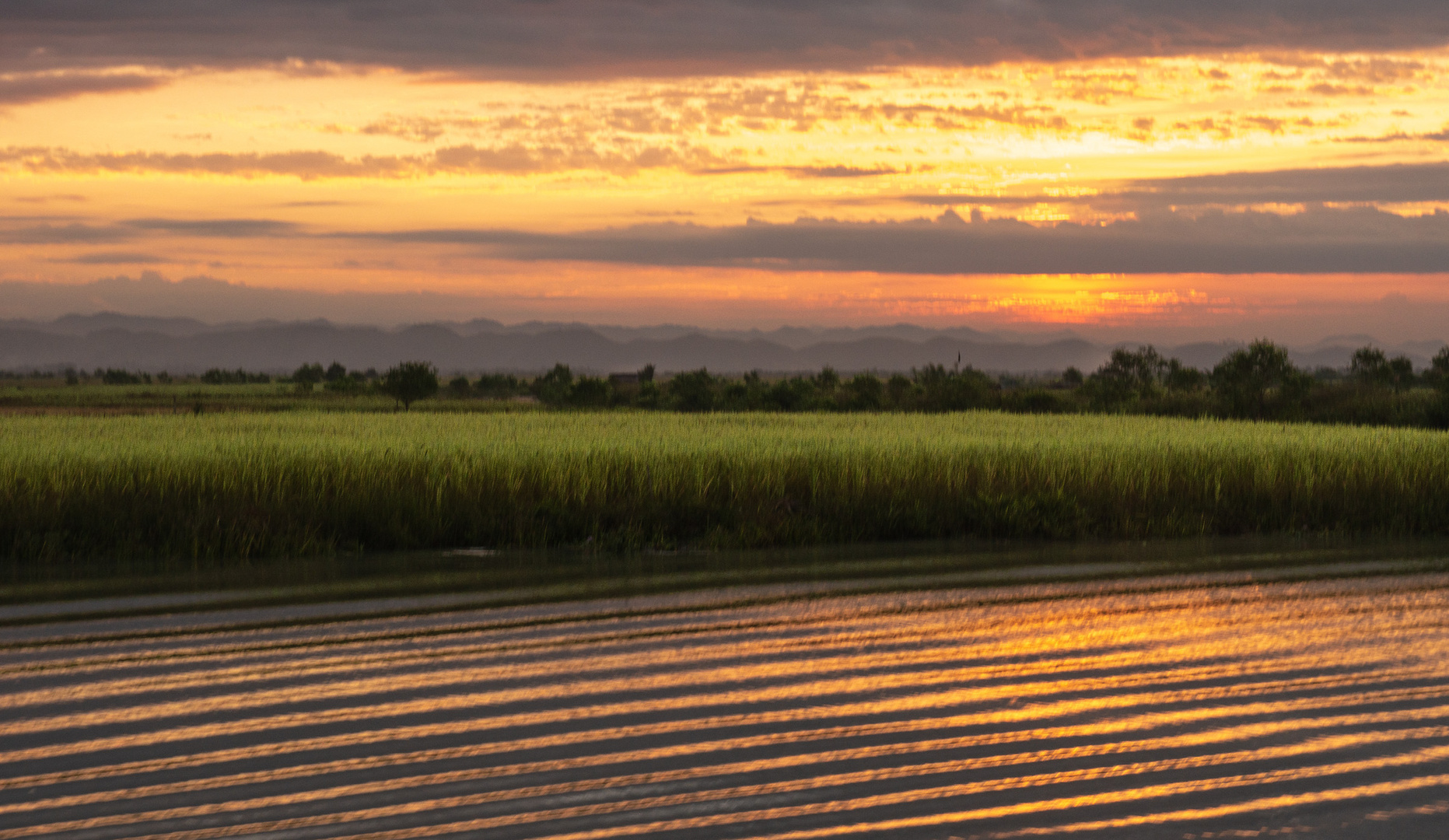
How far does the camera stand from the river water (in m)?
6.16

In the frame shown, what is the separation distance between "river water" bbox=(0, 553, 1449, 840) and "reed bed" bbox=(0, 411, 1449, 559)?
3557 mm

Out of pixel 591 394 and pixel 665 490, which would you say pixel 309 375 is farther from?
pixel 665 490

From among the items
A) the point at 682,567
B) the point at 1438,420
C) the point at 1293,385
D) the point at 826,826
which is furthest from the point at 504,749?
the point at 1293,385

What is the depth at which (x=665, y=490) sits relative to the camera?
16.9 metres

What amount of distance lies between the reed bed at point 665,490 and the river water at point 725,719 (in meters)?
3.56

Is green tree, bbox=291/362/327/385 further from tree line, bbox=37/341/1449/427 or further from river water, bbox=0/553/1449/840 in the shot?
river water, bbox=0/553/1449/840

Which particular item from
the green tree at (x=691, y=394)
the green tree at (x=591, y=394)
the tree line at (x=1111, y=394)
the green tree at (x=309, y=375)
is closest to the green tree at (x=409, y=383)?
the tree line at (x=1111, y=394)

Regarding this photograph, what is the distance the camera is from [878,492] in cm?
1736

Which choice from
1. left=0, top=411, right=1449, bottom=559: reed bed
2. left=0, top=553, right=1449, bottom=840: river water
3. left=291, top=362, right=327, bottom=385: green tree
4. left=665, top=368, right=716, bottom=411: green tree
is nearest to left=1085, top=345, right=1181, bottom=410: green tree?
left=665, top=368, right=716, bottom=411: green tree

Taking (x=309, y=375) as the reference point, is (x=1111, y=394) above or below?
below

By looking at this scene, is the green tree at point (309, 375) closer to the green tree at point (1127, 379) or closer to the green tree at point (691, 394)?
the green tree at point (691, 394)

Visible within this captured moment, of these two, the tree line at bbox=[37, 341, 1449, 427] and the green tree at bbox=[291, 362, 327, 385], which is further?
the green tree at bbox=[291, 362, 327, 385]

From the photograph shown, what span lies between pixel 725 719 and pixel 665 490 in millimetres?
9143

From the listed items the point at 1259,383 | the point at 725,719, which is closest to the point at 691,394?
the point at 1259,383
